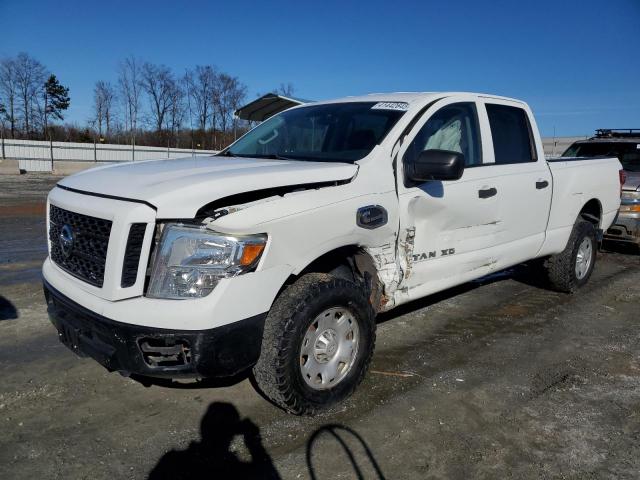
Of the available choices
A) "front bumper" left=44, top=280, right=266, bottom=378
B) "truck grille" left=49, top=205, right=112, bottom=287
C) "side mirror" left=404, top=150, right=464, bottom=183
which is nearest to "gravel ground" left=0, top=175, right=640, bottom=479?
"front bumper" left=44, top=280, right=266, bottom=378

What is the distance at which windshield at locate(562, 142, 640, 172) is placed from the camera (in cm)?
845

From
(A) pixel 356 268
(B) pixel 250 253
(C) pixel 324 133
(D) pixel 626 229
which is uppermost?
(C) pixel 324 133

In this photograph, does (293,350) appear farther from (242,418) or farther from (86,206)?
(86,206)

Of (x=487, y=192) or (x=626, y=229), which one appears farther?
(x=626, y=229)

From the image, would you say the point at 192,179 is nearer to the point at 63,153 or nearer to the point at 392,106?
the point at 392,106

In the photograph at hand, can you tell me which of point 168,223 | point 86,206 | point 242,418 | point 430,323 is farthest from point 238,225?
point 430,323

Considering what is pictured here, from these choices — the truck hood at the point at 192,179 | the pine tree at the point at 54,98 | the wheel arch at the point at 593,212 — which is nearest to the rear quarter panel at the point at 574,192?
the wheel arch at the point at 593,212

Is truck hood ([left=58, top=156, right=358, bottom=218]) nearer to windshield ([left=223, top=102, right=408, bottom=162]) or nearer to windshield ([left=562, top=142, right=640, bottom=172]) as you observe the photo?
windshield ([left=223, top=102, right=408, bottom=162])

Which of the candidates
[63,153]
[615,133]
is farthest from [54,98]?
[615,133]

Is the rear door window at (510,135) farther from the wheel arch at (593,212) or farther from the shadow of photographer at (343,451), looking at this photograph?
the shadow of photographer at (343,451)

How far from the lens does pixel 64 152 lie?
34.5 metres

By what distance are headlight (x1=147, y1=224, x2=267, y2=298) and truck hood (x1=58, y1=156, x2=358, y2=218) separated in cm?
11

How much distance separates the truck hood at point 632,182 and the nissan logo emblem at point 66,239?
745 centimetres

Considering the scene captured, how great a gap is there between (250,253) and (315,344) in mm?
759
